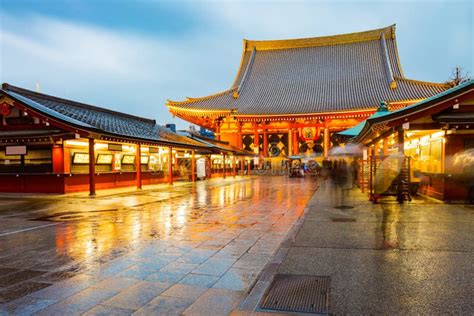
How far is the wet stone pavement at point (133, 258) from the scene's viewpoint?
4219 mm

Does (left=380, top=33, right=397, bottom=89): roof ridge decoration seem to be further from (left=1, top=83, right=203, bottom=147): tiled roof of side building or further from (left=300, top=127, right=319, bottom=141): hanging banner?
(left=1, top=83, right=203, bottom=147): tiled roof of side building

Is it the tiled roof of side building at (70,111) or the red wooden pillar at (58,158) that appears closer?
the tiled roof of side building at (70,111)

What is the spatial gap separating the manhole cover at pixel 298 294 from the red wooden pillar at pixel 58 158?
15106 mm

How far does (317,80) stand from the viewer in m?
43.1

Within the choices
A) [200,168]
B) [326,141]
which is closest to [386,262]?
[200,168]

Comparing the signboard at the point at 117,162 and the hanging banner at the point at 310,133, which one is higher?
the hanging banner at the point at 310,133

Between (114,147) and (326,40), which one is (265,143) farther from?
(114,147)

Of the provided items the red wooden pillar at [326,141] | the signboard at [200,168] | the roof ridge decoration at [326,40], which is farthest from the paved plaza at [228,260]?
the roof ridge decoration at [326,40]

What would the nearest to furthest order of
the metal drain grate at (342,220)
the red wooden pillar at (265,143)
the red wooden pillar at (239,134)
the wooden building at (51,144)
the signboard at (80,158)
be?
the metal drain grate at (342,220), the wooden building at (51,144), the signboard at (80,158), the red wooden pillar at (239,134), the red wooden pillar at (265,143)

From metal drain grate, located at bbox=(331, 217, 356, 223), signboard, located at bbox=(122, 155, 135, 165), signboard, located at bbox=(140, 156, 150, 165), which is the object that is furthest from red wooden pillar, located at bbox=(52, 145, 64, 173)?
metal drain grate, located at bbox=(331, 217, 356, 223)

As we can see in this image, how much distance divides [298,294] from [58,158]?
15909 millimetres

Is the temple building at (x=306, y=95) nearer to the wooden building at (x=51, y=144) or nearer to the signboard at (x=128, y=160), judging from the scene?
the signboard at (x=128, y=160)

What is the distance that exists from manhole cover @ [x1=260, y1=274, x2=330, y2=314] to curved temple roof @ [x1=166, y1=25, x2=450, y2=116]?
105ft

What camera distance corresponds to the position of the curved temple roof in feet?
120
